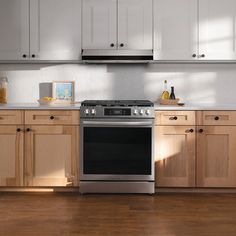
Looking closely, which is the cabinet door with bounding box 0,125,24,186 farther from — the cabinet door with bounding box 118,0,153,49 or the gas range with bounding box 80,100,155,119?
the cabinet door with bounding box 118,0,153,49

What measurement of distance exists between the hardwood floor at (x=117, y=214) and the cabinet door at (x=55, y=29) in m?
1.40

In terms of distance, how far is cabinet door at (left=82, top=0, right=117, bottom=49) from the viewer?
4613 mm

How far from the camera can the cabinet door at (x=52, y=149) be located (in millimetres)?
4328

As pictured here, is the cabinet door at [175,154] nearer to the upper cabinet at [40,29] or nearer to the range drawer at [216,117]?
the range drawer at [216,117]

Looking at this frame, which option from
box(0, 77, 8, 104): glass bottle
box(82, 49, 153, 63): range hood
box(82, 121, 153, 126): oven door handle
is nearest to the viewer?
box(82, 121, 153, 126): oven door handle

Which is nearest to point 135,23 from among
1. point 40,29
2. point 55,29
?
point 55,29

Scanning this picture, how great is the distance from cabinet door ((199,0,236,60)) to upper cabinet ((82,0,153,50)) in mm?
519

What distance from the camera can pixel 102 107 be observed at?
4.27 metres

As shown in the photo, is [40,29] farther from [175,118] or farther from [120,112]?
[175,118]

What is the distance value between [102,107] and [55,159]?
26.0 inches

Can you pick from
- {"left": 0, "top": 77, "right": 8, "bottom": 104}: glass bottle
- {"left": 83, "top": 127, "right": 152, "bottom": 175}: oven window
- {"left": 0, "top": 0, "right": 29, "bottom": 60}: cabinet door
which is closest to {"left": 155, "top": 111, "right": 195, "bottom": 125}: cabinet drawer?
{"left": 83, "top": 127, "right": 152, "bottom": 175}: oven window

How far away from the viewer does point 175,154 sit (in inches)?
170

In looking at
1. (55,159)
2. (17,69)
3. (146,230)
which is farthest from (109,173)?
(17,69)

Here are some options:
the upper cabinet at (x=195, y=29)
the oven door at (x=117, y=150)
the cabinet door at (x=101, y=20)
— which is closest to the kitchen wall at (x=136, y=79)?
the upper cabinet at (x=195, y=29)
